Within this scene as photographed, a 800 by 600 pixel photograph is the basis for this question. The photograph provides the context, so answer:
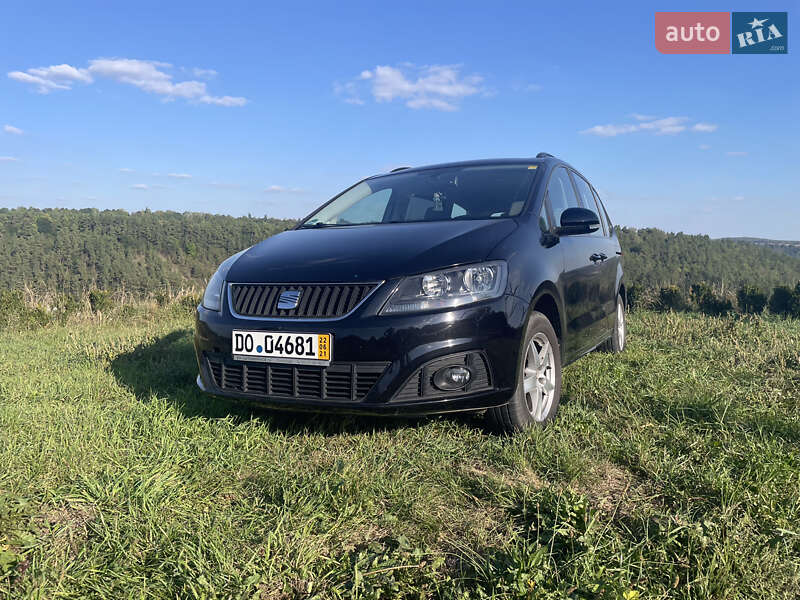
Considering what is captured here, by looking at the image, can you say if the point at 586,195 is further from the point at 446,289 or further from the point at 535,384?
the point at 446,289

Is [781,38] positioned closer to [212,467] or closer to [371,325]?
[371,325]

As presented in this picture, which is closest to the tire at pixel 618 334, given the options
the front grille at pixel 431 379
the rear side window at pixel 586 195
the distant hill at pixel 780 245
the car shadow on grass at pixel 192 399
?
the rear side window at pixel 586 195

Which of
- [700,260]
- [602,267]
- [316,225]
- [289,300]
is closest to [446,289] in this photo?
[289,300]

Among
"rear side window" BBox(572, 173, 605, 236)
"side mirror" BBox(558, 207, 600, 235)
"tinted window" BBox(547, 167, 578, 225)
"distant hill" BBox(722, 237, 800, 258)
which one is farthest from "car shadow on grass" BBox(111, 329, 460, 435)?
"distant hill" BBox(722, 237, 800, 258)

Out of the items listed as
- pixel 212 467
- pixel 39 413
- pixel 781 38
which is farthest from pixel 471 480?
pixel 781 38

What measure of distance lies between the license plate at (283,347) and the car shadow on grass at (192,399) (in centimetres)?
35

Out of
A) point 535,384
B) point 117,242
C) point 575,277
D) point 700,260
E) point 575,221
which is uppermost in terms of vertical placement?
point 117,242

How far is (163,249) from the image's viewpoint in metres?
86.5

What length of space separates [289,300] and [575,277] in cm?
206

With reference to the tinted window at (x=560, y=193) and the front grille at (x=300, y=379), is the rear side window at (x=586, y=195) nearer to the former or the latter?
the tinted window at (x=560, y=193)

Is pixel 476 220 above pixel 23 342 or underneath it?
above

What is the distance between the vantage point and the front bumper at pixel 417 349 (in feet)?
8.75

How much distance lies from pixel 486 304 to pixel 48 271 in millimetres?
81433

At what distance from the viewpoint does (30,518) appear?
85.8 inches
